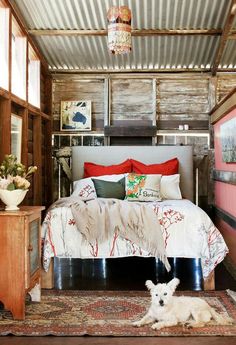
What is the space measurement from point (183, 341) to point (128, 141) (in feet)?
16.1

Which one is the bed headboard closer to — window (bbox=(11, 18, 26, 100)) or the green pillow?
the green pillow

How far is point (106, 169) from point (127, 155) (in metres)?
0.53

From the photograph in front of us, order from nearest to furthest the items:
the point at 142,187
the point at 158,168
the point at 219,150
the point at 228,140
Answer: the point at 228,140 → the point at 142,187 → the point at 219,150 → the point at 158,168

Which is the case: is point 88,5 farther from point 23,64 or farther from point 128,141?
point 128,141

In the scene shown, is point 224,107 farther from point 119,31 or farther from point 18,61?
point 18,61

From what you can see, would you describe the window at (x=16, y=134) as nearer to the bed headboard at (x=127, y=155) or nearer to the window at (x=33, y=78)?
the window at (x=33, y=78)

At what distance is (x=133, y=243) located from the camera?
14.9ft

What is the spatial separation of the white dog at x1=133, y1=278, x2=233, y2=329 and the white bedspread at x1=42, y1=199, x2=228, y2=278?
1.14 meters

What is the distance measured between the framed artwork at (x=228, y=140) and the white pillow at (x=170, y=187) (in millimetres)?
811

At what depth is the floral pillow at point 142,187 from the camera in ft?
19.9

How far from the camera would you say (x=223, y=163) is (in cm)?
634

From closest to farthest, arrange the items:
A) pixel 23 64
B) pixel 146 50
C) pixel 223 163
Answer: pixel 23 64, pixel 223 163, pixel 146 50

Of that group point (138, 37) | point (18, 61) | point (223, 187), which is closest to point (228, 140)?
point (223, 187)

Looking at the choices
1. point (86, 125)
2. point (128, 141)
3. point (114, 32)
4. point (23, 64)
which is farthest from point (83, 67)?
point (114, 32)
